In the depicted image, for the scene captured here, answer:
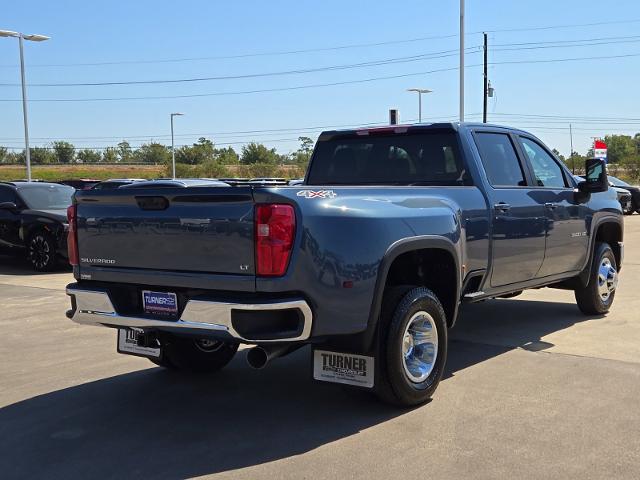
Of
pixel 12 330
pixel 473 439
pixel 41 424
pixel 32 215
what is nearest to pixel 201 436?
pixel 41 424

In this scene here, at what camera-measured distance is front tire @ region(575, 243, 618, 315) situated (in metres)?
7.68

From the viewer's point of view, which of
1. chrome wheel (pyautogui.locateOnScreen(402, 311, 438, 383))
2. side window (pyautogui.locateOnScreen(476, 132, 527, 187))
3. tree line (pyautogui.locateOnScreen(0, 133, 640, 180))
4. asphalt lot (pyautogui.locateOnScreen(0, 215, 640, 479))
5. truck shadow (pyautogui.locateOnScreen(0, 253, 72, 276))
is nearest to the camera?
asphalt lot (pyautogui.locateOnScreen(0, 215, 640, 479))

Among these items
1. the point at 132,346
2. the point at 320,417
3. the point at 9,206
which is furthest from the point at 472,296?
the point at 9,206

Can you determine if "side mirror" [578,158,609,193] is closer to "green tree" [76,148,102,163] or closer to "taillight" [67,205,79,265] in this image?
"taillight" [67,205,79,265]

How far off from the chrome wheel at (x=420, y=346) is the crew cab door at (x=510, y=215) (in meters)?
1.07

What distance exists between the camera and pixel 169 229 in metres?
4.44

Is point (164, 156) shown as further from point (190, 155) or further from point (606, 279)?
point (606, 279)

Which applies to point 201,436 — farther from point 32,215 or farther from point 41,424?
point 32,215

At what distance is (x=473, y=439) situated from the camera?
4297mm

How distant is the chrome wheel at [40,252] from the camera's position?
13.2 m

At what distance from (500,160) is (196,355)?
308 cm

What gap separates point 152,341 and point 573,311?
5240mm

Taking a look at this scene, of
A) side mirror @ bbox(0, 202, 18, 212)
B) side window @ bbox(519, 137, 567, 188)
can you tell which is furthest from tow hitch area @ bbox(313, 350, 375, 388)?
side mirror @ bbox(0, 202, 18, 212)

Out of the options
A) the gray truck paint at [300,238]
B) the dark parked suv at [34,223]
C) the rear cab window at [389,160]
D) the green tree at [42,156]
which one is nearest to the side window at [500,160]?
the rear cab window at [389,160]
